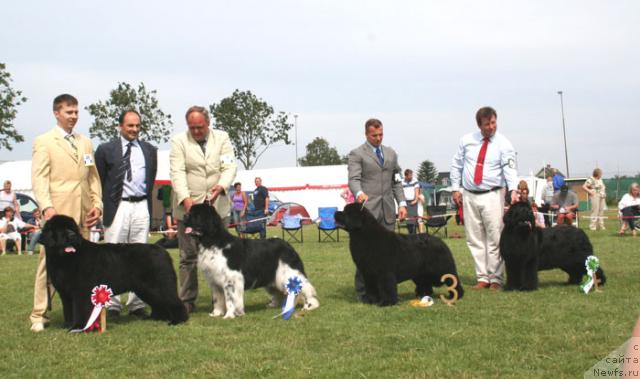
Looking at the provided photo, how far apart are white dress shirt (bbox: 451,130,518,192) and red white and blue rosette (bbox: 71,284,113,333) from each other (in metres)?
4.38

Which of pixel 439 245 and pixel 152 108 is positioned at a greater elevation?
pixel 152 108

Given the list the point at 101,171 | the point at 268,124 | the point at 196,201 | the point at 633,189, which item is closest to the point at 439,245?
the point at 196,201

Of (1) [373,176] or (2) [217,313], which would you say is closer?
(2) [217,313]

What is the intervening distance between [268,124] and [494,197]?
48.1m

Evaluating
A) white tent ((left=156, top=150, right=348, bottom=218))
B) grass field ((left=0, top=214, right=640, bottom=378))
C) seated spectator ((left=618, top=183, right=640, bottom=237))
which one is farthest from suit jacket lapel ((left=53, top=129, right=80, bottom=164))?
white tent ((left=156, top=150, right=348, bottom=218))

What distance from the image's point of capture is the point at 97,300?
203 inches

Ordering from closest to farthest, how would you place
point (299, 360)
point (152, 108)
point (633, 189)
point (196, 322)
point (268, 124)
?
1. point (299, 360)
2. point (196, 322)
3. point (633, 189)
4. point (152, 108)
5. point (268, 124)

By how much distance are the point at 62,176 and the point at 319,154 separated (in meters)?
77.3

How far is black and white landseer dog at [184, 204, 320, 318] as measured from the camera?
5.69 m

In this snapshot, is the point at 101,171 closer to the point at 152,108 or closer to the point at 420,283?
the point at 420,283

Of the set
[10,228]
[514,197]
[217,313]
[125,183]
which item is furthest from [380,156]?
[10,228]

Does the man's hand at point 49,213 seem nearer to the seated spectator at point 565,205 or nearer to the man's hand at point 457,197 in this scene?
the man's hand at point 457,197

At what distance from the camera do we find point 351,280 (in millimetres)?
8562

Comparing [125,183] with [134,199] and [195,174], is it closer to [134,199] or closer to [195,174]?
[134,199]
